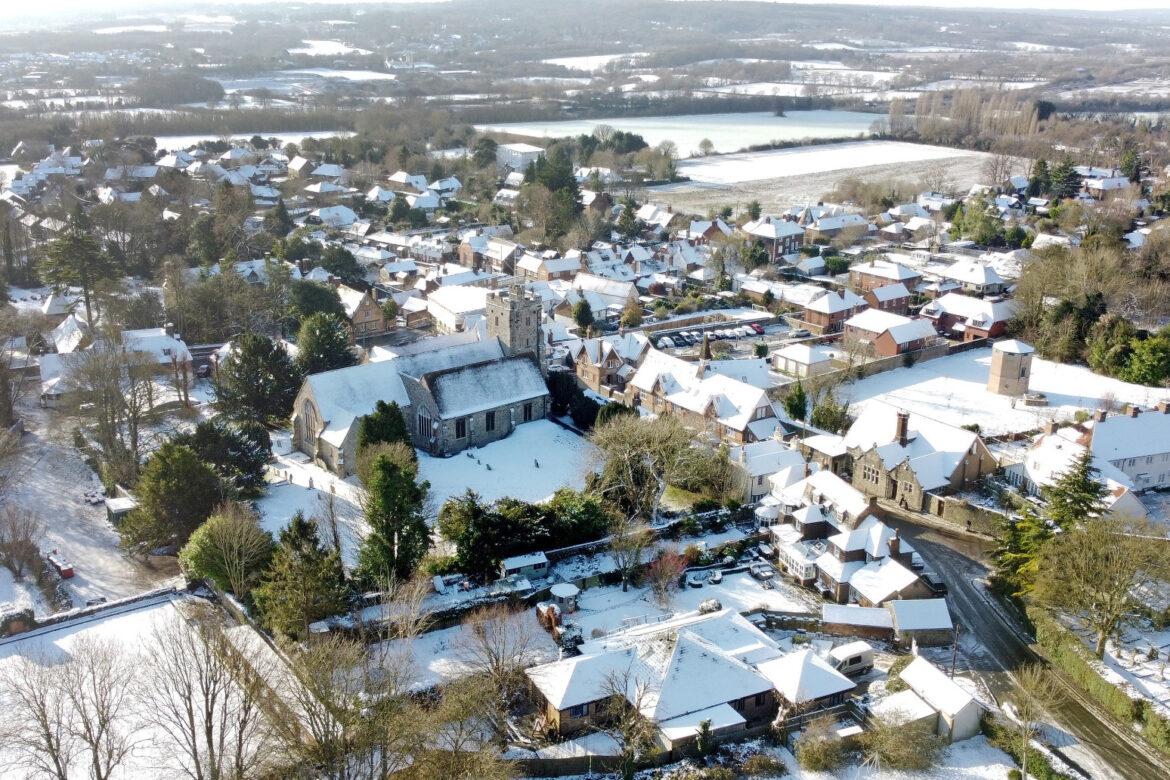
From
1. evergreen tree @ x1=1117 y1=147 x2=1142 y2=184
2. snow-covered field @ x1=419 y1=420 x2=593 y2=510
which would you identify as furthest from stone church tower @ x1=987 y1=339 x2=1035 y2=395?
evergreen tree @ x1=1117 y1=147 x2=1142 y2=184

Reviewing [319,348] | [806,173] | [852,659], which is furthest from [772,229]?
[852,659]

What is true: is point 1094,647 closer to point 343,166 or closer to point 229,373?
point 229,373

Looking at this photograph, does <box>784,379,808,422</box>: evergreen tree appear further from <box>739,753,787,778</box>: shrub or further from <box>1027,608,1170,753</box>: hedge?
<box>739,753,787,778</box>: shrub

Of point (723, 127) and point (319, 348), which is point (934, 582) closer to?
point (319, 348)

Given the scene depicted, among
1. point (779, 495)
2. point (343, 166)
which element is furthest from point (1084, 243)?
point (343, 166)

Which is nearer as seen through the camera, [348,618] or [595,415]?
[348,618]

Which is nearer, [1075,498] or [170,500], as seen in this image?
[1075,498]

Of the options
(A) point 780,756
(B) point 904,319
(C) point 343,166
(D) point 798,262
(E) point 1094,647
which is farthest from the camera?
(C) point 343,166
